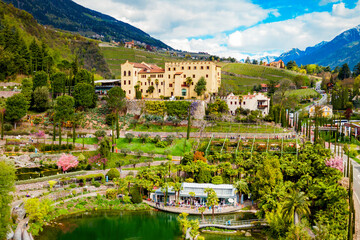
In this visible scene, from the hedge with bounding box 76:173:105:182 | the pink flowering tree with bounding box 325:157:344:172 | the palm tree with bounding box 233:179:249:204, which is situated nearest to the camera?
the palm tree with bounding box 233:179:249:204

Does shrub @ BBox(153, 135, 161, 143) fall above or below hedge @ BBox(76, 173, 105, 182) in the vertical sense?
above

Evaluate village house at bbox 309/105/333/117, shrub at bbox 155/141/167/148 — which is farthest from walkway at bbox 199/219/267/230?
village house at bbox 309/105/333/117

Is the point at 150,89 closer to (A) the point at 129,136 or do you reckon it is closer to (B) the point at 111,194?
(A) the point at 129,136

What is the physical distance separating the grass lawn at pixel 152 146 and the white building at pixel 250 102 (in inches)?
782

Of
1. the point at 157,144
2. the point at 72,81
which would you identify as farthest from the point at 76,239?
the point at 72,81

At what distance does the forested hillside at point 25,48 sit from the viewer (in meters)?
69.6

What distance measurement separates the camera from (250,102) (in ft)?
232

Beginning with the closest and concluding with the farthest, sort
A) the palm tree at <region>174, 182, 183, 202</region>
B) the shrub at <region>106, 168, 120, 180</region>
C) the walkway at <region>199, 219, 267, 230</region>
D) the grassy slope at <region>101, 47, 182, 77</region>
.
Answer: the walkway at <region>199, 219, 267, 230</region>, the palm tree at <region>174, 182, 183, 202</region>, the shrub at <region>106, 168, 120, 180</region>, the grassy slope at <region>101, 47, 182, 77</region>

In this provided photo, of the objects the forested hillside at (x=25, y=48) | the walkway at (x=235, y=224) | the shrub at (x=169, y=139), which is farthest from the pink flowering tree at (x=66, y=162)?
the forested hillside at (x=25, y=48)

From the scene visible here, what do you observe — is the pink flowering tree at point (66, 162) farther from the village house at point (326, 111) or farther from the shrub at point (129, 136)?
the village house at point (326, 111)

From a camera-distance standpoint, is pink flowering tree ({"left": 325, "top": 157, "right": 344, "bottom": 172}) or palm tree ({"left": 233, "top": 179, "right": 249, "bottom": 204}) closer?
palm tree ({"left": 233, "top": 179, "right": 249, "bottom": 204})

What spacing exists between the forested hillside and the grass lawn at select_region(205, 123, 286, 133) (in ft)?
156

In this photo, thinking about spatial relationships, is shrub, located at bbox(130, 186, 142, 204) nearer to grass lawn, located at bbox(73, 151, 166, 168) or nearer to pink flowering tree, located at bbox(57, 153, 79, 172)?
grass lawn, located at bbox(73, 151, 166, 168)

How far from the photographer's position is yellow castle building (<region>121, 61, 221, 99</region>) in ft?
247
